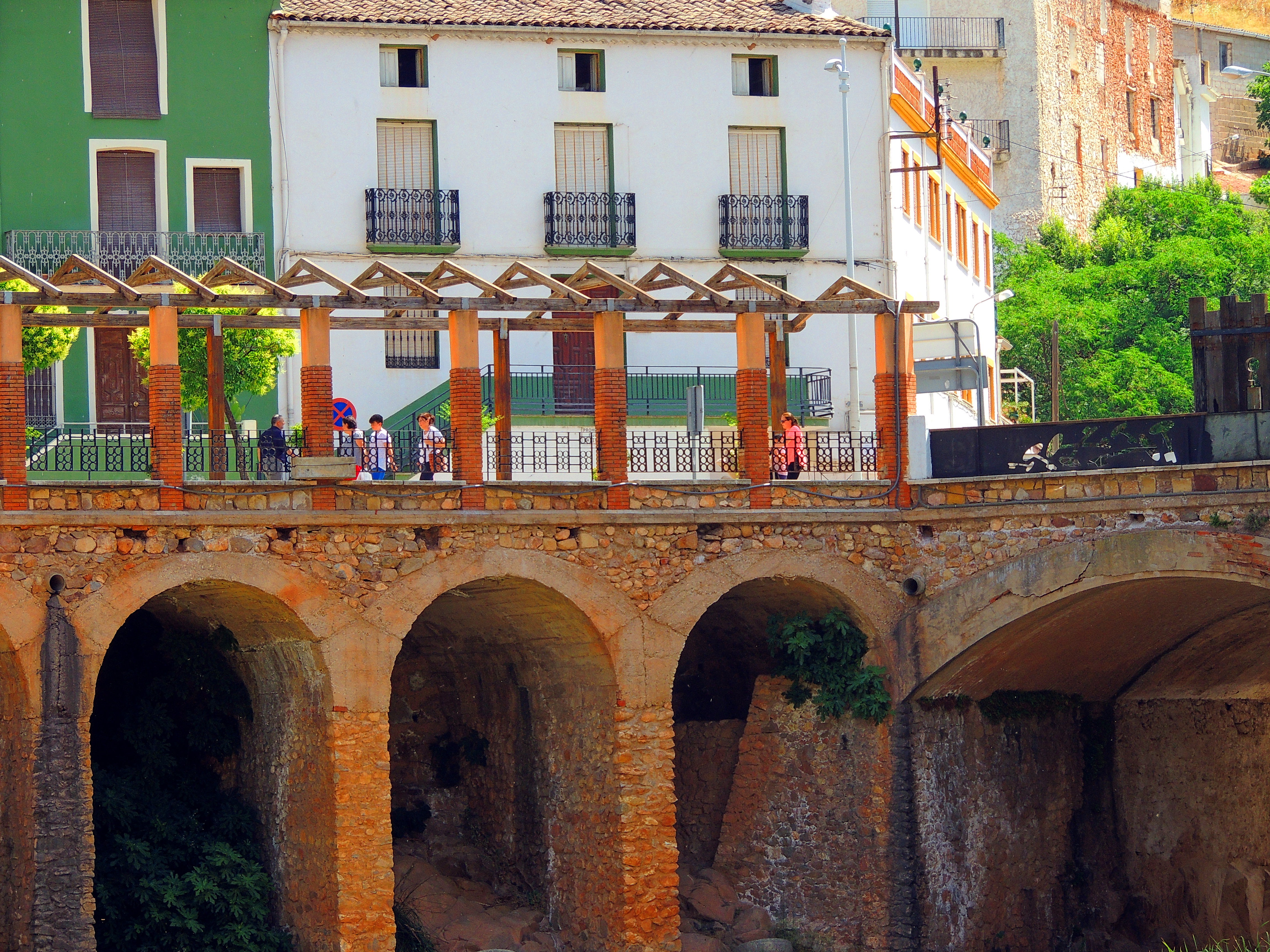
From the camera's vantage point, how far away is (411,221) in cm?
3350

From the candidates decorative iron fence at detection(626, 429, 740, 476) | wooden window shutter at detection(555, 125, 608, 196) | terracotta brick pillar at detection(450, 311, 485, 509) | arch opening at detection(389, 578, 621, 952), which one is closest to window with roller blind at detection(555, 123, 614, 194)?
wooden window shutter at detection(555, 125, 608, 196)

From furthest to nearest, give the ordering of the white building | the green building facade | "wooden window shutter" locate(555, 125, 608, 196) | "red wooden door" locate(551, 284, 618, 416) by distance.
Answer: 1. "wooden window shutter" locate(555, 125, 608, 196)
2. "red wooden door" locate(551, 284, 618, 416)
3. the white building
4. the green building facade

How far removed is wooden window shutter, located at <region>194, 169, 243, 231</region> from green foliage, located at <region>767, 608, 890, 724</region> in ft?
39.4

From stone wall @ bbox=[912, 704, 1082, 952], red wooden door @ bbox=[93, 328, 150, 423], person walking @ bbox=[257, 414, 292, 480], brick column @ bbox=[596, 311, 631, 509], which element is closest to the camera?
person walking @ bbox=[257, 414, 292, 480]

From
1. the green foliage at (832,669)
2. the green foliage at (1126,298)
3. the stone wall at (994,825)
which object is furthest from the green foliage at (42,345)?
the green foliage at (1126,298)

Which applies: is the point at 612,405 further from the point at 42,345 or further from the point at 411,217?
the point at 411,217

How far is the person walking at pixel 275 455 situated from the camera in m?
25.0

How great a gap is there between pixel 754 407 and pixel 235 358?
7767 millimetres

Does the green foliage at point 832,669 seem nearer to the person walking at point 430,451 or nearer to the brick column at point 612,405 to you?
the brick column at point 612,405

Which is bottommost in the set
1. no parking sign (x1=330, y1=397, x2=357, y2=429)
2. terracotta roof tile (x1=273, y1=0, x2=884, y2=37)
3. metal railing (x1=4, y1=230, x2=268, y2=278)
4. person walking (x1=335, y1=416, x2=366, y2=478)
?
person walking (x1=335, y1=416, x2=366, y2=478)

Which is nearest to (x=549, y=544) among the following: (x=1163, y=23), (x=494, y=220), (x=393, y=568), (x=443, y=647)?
(x=393, y=568)

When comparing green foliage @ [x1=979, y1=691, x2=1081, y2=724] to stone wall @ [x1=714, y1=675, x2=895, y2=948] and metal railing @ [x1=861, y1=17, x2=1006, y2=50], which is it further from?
metal railing @ [x1=861, y1=17, x2=1006, y2=50]

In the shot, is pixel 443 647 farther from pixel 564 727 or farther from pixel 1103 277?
pixel 1103 277

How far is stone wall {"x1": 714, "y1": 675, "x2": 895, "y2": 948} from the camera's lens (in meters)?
26.1
